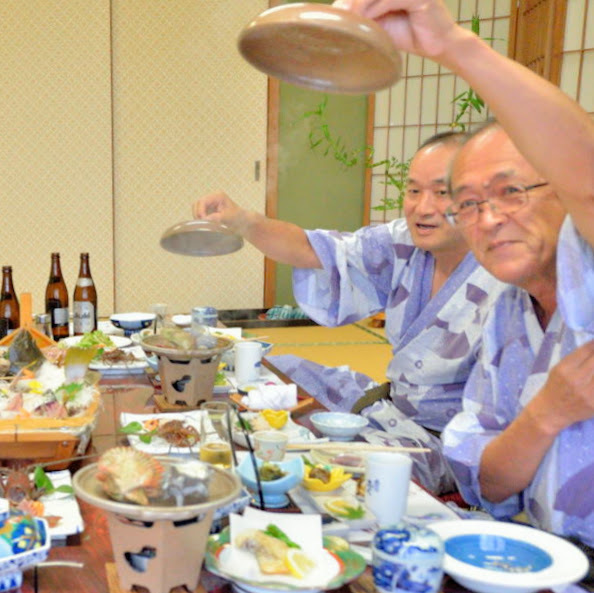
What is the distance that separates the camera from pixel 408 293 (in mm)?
2447

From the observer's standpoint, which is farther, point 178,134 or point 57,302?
point 178,134

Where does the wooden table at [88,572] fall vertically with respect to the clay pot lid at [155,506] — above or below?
below

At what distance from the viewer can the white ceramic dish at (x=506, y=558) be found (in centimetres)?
100

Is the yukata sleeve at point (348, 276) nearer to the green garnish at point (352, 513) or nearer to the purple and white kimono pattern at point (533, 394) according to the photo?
the purple and white kimono pattern at point (533, 394)

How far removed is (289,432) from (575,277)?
2.36 feet

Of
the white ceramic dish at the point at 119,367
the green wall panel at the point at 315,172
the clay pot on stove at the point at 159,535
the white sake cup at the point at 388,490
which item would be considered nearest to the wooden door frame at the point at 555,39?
the green wall panel at the point at 315,172

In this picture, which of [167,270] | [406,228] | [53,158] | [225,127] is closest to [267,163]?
[225,127]

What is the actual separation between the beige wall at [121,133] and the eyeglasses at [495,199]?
179 inches

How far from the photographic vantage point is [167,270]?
19.3ft

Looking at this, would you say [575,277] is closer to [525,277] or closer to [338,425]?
[525,277]

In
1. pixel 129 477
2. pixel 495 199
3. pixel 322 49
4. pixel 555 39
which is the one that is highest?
pixel 555 39

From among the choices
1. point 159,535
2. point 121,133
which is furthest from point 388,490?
point 121,133

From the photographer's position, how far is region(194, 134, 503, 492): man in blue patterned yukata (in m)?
2.24

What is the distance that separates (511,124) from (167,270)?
4.97m
